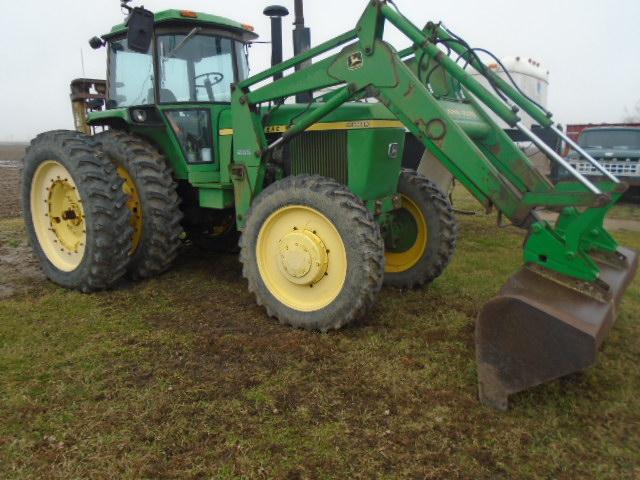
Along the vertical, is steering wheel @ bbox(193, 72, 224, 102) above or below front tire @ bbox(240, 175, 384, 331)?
above

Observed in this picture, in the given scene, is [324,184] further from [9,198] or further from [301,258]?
[9,198]

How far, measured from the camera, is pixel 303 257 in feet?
11.7

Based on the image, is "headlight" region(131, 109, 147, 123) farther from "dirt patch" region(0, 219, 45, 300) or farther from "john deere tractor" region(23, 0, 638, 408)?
"dirt patch" region(0, 219, 45, 300)

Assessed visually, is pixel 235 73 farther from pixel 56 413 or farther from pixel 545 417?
pixel 545 417

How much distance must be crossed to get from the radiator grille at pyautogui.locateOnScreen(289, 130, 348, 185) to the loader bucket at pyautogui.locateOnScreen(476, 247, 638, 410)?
174cm

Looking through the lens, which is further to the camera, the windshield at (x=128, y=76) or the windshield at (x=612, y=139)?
the windshield at (x=612, y=139)

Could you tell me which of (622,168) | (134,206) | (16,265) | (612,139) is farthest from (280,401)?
(612,139)

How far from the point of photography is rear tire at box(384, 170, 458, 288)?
14.4 ft

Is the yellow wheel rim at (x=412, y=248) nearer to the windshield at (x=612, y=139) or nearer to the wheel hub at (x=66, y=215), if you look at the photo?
the wheel hub at (x=66, y=215)

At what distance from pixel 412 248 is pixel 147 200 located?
7.54 feet

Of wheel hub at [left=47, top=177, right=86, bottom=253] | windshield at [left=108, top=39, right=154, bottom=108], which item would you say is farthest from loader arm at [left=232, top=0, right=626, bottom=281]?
wheel hub at [left=47, top=177, right=86, bottom=253]

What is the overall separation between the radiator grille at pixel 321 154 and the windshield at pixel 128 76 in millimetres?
1369

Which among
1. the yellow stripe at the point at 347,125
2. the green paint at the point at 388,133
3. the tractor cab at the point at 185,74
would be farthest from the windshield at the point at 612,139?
the tractor cab at the point at 185,74

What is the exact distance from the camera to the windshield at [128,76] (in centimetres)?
457
